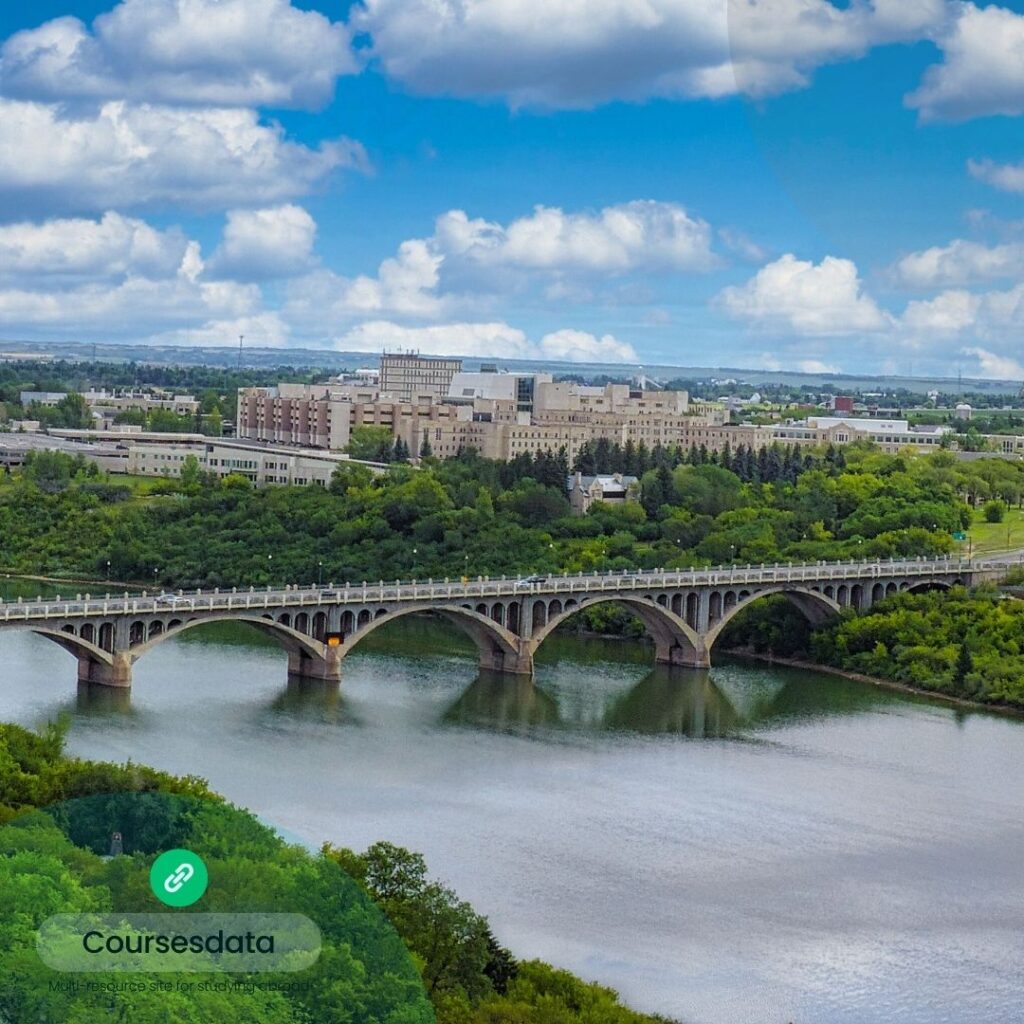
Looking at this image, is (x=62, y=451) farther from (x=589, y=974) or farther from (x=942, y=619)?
(x=589, y=974)

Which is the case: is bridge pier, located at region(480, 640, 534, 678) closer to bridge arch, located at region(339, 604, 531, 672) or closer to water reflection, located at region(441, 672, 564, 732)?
bridge arch, located at region(339, 604, 531, 672)

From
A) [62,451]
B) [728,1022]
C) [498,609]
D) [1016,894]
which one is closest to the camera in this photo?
[728,1022]

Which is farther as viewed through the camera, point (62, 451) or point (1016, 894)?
point (62, 451)

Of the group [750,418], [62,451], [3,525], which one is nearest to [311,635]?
[3,525]

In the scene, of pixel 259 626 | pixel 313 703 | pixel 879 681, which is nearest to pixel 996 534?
pixel 879 681

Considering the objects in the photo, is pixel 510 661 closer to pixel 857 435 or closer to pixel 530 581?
pixel 530 581

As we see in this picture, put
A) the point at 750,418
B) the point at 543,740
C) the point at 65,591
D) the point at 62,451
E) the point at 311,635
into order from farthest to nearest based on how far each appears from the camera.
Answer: the point at 750,418, the point at 62,451, the point at 65,591, the point at 311,635, the point at 543,740

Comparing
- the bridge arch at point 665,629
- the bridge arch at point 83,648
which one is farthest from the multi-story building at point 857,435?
the bridge arch at point 83,648
